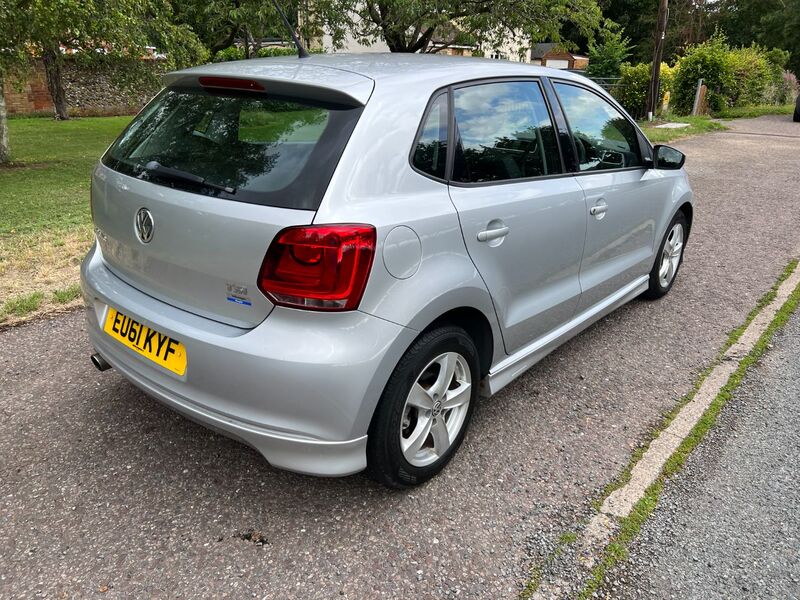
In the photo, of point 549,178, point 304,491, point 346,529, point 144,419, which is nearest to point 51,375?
point 144,419

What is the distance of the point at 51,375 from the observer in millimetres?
3463

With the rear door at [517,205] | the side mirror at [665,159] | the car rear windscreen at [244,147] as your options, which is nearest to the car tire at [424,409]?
the rear door at [517,205]

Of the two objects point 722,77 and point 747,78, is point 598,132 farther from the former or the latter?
point 747,78

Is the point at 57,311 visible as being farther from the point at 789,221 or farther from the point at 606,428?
the point at 789,221

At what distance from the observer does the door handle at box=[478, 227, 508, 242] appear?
102 inches

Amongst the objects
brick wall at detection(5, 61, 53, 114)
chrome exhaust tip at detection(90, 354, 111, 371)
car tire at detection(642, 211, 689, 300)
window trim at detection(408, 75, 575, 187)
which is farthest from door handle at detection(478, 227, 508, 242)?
brick wall at detection(5, 61, 53, 114)

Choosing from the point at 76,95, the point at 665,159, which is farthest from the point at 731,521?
the point at 76,95

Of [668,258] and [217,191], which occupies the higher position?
[217,191]

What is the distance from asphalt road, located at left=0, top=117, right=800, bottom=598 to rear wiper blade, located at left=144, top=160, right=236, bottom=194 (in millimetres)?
1255

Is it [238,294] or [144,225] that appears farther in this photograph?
[144,225]

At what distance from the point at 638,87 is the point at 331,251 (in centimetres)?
2176

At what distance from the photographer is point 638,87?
20875 mm

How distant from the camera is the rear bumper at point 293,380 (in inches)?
82.1

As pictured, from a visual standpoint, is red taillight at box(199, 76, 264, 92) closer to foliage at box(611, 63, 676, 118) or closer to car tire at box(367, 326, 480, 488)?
car tire at box(367, 326, 480, 488)
